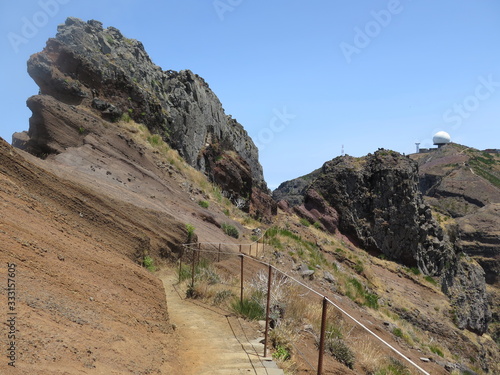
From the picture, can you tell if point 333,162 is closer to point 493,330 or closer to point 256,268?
point 256,268

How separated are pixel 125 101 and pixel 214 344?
2244 centimetres

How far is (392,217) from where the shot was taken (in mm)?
38344

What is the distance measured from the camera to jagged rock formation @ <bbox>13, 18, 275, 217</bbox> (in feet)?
61.5

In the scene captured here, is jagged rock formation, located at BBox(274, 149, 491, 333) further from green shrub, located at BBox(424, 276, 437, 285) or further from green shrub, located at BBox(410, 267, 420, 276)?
green shrub, located at BBox(424, 276, 437, 285)

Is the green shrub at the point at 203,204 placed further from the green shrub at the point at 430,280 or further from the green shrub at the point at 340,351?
the green shrub at the point at 430,280

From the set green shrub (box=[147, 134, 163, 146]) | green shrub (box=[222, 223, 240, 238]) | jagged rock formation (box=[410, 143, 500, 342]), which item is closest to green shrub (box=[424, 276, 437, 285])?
jagged rock formation (box=[410, 143, 500, 342])

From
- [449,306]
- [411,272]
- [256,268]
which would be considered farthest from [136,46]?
[449,306]

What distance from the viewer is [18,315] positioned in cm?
417

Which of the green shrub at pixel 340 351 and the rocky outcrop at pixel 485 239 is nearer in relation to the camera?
the green shrub at pixel 340 351

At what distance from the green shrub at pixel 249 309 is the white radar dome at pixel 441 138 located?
147m

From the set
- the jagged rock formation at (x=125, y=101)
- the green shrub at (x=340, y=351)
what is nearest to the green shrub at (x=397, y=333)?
the green shrub at (x=340, y=351)

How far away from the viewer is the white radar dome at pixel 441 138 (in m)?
136

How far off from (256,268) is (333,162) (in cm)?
3097

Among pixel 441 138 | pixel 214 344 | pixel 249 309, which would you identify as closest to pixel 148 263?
pixel 249 309
